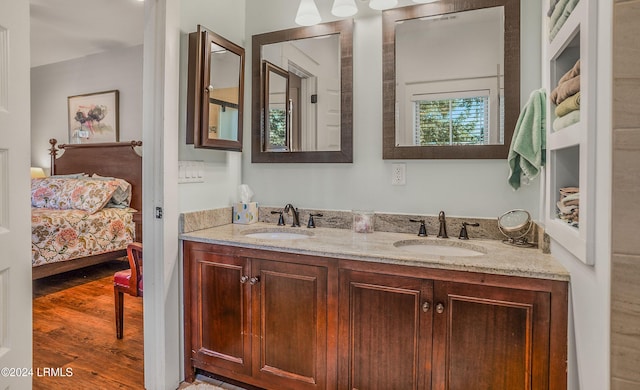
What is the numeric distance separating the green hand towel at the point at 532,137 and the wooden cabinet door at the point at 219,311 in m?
1.34

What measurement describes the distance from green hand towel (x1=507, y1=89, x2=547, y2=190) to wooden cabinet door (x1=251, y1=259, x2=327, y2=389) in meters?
0.99

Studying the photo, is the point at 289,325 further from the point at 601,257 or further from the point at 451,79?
the point at 451,79

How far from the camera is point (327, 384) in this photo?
1534 mm

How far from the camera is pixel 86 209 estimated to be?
3686 mm

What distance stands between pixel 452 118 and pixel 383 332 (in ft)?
3.61

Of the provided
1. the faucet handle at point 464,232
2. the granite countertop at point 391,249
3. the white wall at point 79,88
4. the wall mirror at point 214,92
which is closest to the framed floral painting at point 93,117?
the white wall at point 79,88

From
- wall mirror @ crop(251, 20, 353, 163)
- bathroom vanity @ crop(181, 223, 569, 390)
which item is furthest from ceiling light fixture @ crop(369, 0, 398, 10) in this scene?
bathroom vanity @ crop(181, 223, 569, 390)

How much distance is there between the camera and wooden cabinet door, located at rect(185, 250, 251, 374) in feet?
5.62

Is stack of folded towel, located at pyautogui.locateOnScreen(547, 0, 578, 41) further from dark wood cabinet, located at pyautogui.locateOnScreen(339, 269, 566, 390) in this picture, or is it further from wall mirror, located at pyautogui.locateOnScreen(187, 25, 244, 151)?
wall mirror, located at pyautogui.locateOnScreen(187, 25, 244, 151)

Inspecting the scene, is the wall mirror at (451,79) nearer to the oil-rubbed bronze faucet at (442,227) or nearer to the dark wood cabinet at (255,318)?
the oil-rubbed bronze faucet at (442,227)

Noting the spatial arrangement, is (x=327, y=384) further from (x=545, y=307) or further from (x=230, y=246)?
(x=545, y=307)

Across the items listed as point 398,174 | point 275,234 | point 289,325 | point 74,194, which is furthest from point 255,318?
point 74,194

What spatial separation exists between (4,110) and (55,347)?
1.85 metres

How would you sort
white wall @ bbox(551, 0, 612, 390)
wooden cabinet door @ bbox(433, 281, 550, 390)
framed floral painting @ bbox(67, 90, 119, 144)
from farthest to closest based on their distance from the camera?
framed floral painting @ bbox(67, 90, 119, 144)
wooden cabinet door @ bbox(433, 281, 550, 390)
white wall @ bbox(551, 0, 612, 390)
